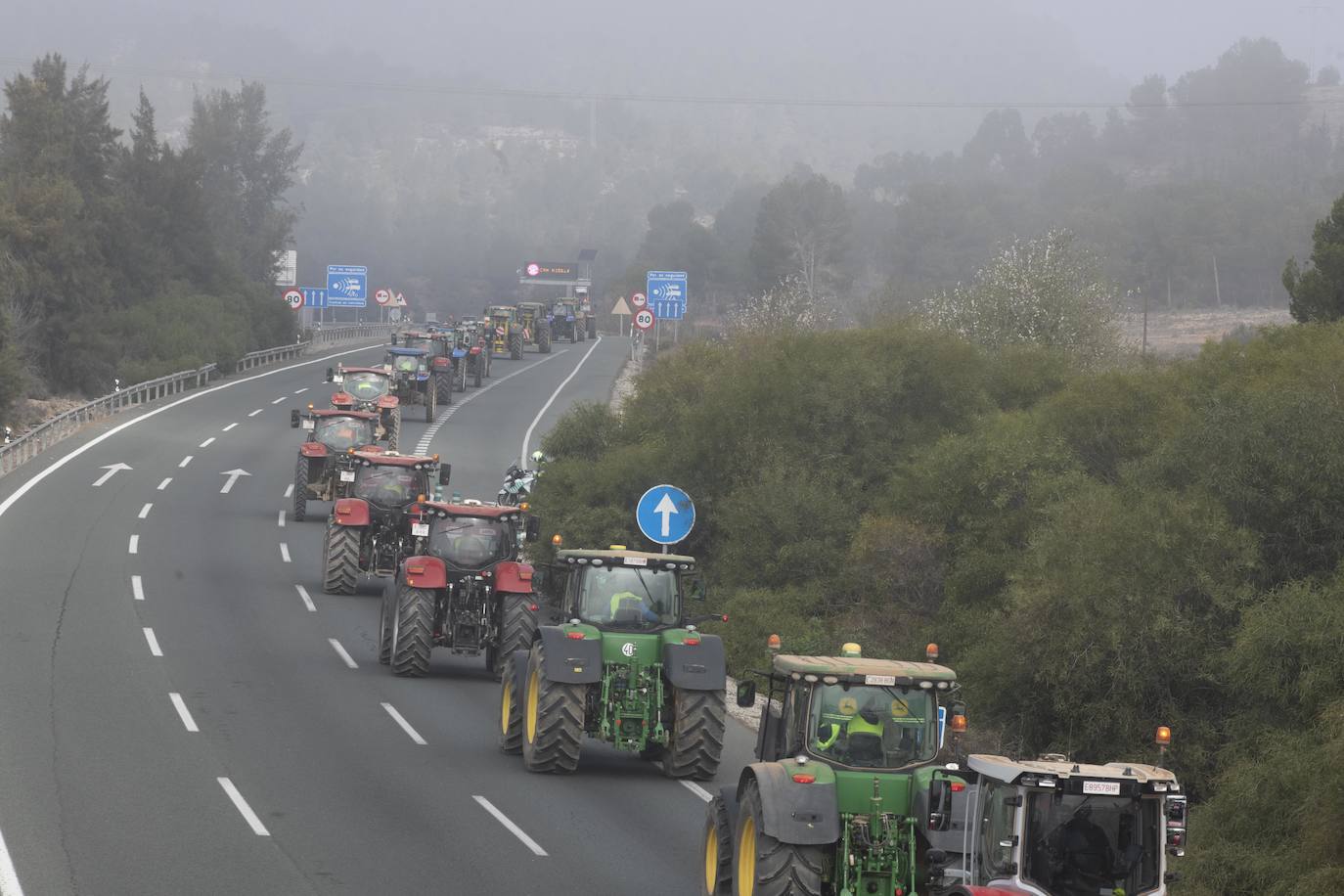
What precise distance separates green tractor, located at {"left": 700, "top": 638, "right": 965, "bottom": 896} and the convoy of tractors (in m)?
0.01

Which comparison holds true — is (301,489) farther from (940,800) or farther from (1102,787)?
(1102,787)

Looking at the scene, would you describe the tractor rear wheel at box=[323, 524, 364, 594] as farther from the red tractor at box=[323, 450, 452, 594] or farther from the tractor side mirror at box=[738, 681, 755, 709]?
the tractor side mirror at box=[738, 681, 755, 709]

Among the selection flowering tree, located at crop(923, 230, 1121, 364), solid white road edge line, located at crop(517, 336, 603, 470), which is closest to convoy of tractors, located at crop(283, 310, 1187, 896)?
solid white road edge line, located at crop(517, 336, 603, 470)

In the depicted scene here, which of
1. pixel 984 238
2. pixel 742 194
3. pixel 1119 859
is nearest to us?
pixel 1119 859

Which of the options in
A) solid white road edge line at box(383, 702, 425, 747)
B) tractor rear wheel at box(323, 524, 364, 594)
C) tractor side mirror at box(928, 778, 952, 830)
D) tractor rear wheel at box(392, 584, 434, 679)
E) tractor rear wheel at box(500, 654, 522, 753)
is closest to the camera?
tractor side mirror at box(928, 778, 952, 830)

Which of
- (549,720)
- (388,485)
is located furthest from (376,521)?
(549,720)

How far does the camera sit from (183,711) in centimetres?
2102

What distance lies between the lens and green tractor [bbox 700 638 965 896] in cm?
1194

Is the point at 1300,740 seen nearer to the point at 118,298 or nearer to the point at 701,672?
the point at 701,672

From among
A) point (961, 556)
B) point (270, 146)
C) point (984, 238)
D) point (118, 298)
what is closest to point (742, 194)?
point (984, 238)

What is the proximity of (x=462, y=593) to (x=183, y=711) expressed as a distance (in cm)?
414

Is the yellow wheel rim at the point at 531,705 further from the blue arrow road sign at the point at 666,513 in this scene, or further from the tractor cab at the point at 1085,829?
the tractor cab at the point at 1085,829

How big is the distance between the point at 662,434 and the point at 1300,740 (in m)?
23.6

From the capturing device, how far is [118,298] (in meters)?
75.6
